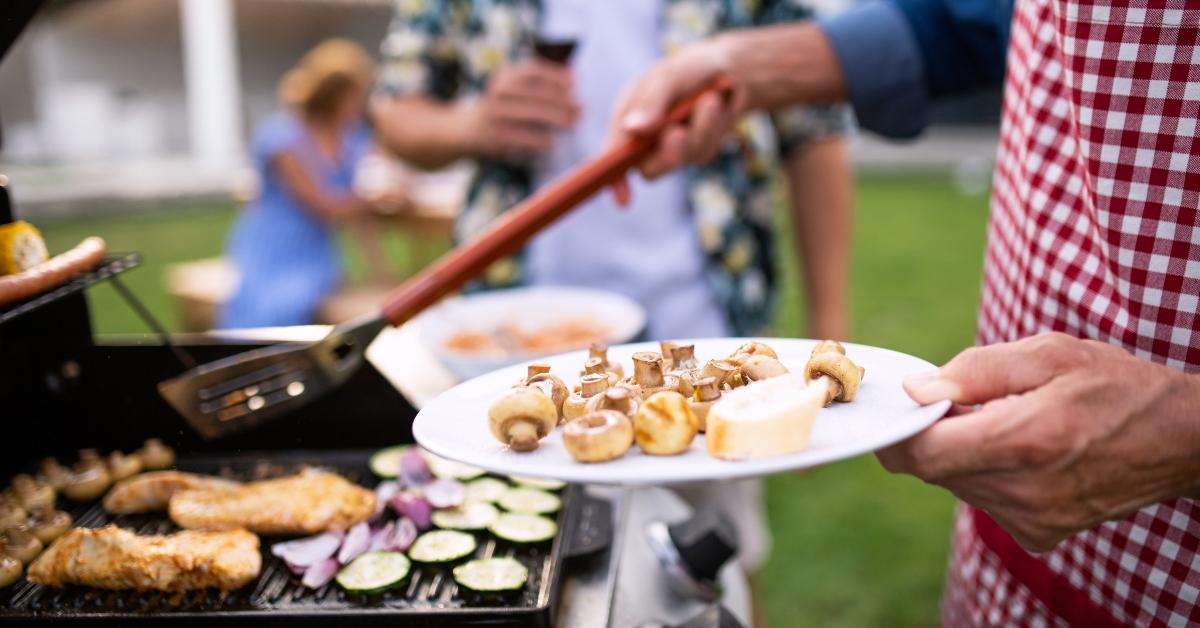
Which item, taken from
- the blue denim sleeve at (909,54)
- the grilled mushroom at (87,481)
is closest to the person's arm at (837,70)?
the blue denim sleeve at (909,54)

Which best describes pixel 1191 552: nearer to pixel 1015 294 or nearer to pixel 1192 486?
pixel 1192 486

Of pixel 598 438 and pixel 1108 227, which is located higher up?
pixel 1108 227

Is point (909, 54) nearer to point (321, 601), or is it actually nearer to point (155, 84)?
point (321, 601)

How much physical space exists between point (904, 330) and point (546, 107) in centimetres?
492

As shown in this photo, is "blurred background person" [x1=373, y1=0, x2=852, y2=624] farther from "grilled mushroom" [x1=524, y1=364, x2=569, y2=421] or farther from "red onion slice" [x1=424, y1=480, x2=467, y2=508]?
"grilled mushroom" [x1=524, y1=364, x2=569, y2=421]

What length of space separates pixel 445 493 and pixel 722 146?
4.57ft

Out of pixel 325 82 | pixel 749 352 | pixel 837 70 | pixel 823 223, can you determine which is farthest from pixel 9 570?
pixel 325 82

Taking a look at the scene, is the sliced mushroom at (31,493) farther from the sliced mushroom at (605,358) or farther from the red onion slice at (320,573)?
the sliced mushroom at (605,358)

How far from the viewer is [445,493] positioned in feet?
5.20

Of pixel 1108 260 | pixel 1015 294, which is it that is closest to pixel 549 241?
pixel 1015 294

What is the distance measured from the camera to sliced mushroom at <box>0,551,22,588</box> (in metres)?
1.29

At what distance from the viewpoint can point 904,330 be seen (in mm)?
6531

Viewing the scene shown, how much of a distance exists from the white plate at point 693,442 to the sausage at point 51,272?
23.7 inches

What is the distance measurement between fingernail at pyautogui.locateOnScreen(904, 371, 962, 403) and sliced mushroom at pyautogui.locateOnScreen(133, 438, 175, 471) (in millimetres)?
1420
